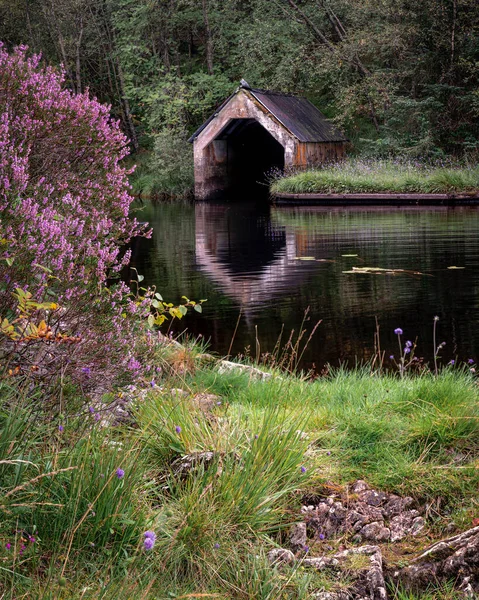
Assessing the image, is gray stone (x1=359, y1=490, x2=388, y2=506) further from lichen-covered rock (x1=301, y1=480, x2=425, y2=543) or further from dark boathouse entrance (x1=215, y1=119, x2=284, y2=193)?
dark boathouse entrance (x1=215, y1=119, x2=284, y2=193)

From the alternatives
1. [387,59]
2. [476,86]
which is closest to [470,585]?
[476,86]

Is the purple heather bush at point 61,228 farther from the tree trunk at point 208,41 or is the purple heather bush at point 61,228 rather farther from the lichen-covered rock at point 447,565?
the tree trunk at point 208,41

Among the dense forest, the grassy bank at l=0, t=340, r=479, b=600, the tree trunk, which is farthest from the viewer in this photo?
the tree trunk

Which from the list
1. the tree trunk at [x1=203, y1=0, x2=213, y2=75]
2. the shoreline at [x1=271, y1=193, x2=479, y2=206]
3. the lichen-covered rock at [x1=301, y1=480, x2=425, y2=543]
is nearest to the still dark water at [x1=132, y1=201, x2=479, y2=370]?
the shoreline at [x1=271, y1=193, x2=479, y2=206]

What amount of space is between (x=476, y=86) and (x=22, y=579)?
33921 mm

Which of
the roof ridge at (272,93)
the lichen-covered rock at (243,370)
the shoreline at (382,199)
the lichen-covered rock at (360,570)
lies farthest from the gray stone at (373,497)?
the roof ridge at (272,93)

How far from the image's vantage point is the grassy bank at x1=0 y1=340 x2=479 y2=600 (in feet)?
12.0

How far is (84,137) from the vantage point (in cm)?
613

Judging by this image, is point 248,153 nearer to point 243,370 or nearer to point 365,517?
point 243,370

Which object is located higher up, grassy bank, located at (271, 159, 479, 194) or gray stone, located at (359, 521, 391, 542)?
grassy bank, located at (271, 159, 479, 194)

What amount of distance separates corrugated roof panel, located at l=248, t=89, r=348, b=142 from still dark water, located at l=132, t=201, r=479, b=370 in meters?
7.84

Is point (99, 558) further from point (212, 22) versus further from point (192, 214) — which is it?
point (212, 22)

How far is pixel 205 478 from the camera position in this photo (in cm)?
446

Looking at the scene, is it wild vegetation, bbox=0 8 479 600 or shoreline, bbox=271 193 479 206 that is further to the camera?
shoreline, bbox=271 193 479 206
